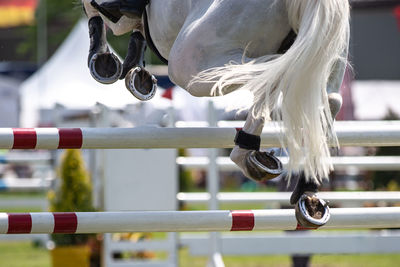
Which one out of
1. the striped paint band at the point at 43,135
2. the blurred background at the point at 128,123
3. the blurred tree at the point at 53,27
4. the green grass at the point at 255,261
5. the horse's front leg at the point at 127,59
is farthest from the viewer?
the blurred tree at the point at 53,27

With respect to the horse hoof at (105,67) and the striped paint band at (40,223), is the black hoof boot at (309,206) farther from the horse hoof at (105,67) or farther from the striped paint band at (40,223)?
the horse hoof at (105,67)

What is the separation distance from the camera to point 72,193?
8031mm

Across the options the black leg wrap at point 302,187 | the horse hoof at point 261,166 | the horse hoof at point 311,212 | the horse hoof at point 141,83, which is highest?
the horse hoof at point 141,83

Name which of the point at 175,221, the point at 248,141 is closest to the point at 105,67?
the point at 175,221

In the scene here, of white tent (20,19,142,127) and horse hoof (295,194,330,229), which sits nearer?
horse hoof (295,194,330,229)

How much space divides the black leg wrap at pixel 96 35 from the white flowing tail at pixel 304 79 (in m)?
1.35

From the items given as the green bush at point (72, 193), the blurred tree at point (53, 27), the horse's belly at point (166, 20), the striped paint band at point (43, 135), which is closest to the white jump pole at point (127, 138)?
the striped paint band at point (43, 135)

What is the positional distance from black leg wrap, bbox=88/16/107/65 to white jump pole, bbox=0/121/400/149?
37.1 inches

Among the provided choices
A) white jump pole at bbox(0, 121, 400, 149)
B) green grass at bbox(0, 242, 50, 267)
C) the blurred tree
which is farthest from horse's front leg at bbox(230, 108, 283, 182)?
the blurred tree

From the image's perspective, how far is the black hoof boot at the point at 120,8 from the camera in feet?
13.0

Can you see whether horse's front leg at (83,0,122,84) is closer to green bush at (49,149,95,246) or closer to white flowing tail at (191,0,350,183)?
white flowing tail at (191,0,350,183)

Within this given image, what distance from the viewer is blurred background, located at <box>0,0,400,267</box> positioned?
289 inches

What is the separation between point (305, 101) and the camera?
10.5ft

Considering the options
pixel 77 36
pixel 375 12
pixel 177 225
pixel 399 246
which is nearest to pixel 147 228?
pixel 177 225
